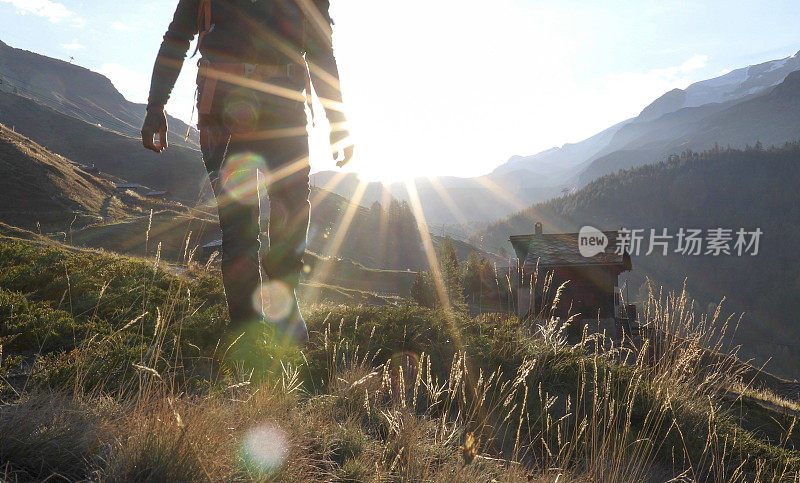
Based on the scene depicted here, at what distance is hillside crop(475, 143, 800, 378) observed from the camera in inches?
4843

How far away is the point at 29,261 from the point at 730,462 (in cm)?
720

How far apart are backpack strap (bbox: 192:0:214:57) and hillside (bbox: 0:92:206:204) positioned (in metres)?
104

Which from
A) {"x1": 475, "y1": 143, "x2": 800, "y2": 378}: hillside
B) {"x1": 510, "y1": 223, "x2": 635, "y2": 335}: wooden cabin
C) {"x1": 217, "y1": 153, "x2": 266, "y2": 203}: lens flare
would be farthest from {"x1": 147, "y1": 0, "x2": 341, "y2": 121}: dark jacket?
{"x1": 475, "y1": 143, "x2": 800, "y2": 378}: hillside

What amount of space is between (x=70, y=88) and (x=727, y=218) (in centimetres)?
26903

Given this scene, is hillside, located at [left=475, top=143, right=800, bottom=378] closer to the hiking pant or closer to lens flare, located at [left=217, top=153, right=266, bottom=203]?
the hiking pant

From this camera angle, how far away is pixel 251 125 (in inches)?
118

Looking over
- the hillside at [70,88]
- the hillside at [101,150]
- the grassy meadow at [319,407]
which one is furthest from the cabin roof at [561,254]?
the hillside at [70,88]

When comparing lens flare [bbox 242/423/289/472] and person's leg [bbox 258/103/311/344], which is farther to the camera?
person's leg [bbox 258/103/311/344]

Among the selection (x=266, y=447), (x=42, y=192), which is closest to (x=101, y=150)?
(x=42, y=192)

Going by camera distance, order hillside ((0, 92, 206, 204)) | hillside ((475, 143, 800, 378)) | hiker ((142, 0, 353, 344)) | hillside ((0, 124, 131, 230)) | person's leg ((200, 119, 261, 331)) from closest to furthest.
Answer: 1. person's leg ((200, 119, 261, 331))
2. hiker ((142, 0, 353, 344))
3. hillside ((0, 124, 131, 230))
4. hillside ((0, 92, 206, 204))
5. hillside ((475, 143, 800, 378))

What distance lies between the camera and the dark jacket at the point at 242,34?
2.96 m

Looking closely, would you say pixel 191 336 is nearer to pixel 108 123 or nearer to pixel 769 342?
pixel 769 342

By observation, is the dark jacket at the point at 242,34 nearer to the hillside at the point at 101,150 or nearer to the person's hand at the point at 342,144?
the person's hand at the point at 342,144

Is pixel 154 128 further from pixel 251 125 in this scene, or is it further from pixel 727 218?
pixel 727 218
